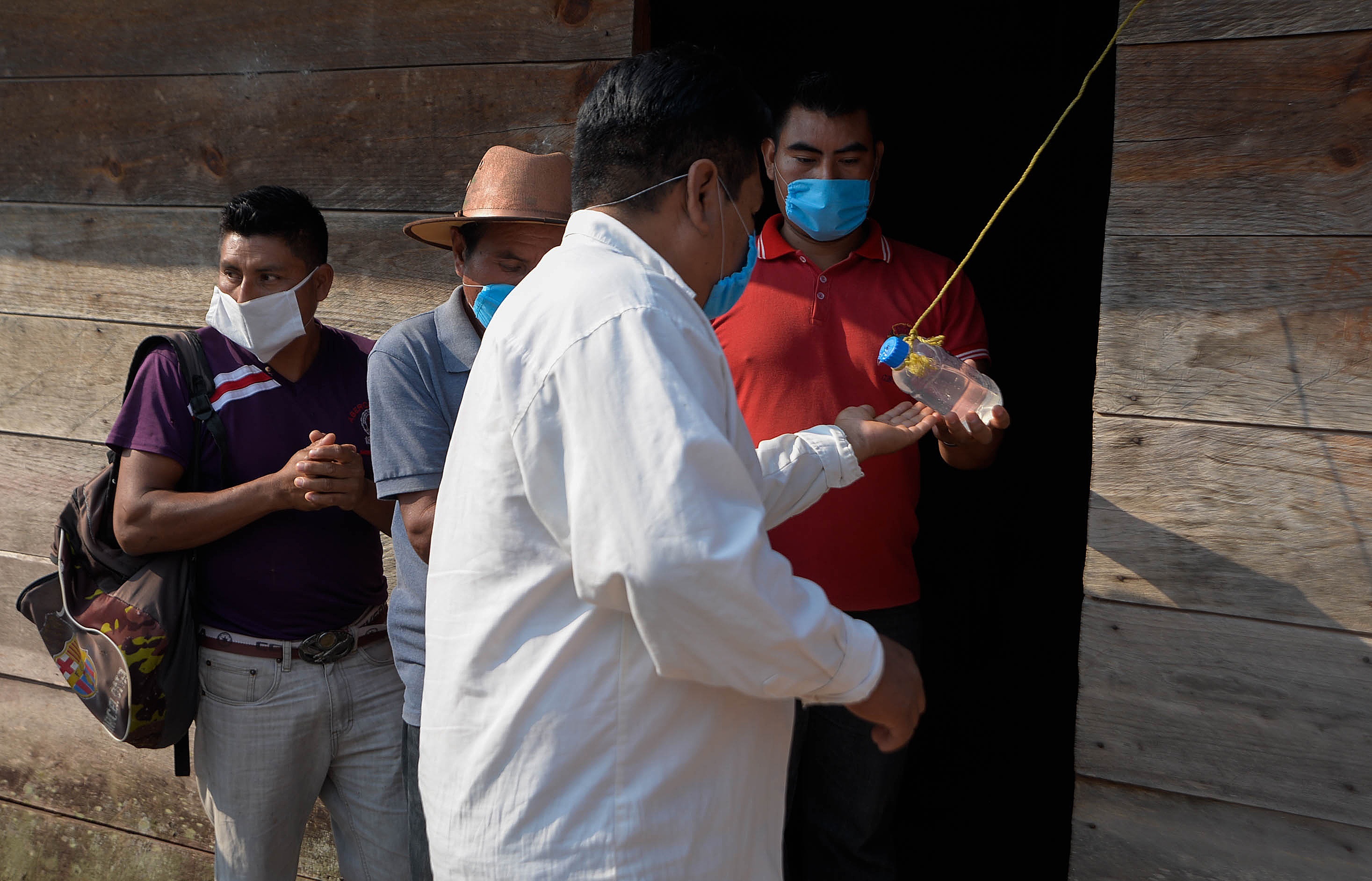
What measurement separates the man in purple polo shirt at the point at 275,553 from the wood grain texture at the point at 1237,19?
1.73 meters

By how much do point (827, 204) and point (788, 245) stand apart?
0.53ft

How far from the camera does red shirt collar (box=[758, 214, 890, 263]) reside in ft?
7.59

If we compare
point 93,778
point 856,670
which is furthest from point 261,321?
point 93,778

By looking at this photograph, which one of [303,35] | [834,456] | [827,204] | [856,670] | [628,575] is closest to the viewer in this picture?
[628,575]

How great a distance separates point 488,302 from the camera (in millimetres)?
1915

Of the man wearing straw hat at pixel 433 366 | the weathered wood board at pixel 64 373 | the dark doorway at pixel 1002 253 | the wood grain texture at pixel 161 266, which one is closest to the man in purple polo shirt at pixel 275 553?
the man wearing straw hat at pixel 433 366

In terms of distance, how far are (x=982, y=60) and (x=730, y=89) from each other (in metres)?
2.97

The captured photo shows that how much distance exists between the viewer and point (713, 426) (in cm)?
107

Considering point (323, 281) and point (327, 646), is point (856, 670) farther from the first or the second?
point (323, 281)

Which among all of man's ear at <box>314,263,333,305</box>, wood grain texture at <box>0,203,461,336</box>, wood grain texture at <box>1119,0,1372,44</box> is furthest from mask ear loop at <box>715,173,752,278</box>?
wood grain texture at <box>0,203,461,336</box>

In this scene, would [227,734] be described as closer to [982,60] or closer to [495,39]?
[495,39]

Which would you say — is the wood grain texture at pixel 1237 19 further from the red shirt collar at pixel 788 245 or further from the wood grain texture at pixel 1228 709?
→ the wood grain texture at pixel 1228 709

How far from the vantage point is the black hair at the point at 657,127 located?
50.8 inches

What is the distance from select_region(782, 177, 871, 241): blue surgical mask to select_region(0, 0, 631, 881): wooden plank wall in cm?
54
